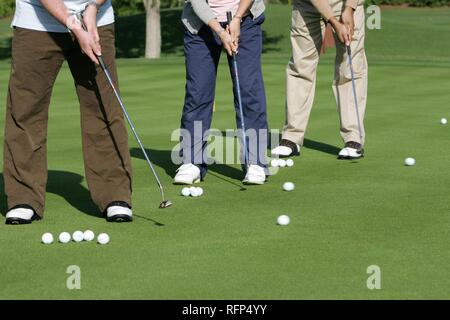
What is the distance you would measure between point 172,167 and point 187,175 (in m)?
0.92

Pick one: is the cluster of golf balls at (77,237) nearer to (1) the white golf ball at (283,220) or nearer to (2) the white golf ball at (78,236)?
(2) the white golf ball at (78,236)

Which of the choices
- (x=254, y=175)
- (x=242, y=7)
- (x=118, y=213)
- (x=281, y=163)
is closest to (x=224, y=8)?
(x=242, y=7)

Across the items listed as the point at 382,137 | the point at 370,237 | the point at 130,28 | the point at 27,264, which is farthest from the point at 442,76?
the point at 130,28

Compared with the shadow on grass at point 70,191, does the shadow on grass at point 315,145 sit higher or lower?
lower

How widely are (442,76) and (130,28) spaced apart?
26388mm

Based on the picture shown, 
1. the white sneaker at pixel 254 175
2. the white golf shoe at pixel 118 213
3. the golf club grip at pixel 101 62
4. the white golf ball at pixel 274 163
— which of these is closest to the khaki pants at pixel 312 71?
the white golf ball at pixel 274 163

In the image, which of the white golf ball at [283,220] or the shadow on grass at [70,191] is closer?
the white golf ball at [283,220]

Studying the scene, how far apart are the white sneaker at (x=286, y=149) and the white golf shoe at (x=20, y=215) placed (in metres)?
3.05

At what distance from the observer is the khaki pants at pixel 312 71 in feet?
32.6

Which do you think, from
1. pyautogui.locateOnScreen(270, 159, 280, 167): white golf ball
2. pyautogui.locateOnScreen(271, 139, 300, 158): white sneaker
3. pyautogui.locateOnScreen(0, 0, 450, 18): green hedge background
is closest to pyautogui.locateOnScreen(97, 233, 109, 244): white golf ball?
pyautogui.locateOnScreen(270, 159, 280, 167): white golf ball

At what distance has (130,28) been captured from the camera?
1652 inches

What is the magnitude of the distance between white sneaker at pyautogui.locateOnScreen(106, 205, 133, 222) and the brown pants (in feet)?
0.37

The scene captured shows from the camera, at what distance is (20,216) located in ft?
23.1

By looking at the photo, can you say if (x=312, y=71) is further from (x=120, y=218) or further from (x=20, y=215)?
(x=20, y=215)
